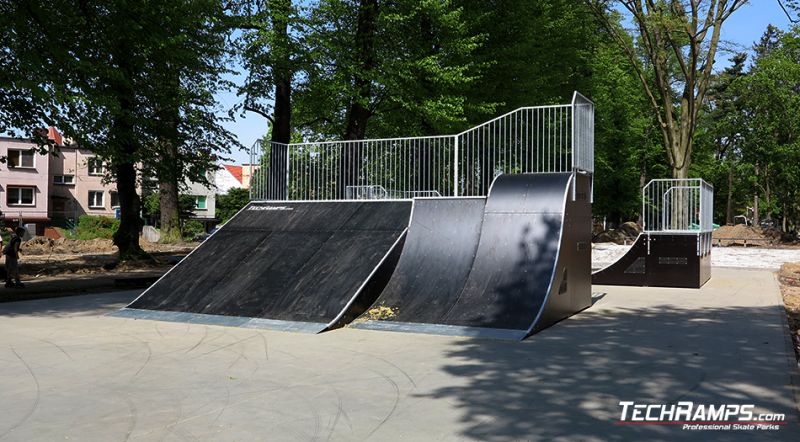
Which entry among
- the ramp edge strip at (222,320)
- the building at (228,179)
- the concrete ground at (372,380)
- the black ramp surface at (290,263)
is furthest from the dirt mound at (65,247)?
the building at (228,179)

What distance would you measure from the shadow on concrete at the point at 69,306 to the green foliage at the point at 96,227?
111ft

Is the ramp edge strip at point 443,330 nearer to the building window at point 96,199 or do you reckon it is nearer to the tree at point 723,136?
the tree at point 723,136

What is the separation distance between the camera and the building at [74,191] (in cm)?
5653

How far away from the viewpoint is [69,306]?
12.3 meters

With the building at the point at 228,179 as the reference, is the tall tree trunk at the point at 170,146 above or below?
below

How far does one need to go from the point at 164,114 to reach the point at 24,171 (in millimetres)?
40691

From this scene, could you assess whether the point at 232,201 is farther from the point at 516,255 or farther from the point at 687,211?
the point at 516,255

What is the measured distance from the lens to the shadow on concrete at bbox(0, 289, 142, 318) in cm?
1123

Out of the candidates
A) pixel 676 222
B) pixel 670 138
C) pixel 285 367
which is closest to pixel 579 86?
pixel 670 138

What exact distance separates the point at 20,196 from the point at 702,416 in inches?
2344

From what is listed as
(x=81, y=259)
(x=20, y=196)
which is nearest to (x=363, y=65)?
(x=81, y=259)

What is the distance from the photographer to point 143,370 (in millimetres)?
6750

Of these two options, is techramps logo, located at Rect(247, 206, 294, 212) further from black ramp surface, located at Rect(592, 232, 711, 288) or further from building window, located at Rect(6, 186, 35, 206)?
building window, located at Rect(6, 186, 35, 206)

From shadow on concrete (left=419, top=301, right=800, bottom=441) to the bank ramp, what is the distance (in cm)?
57
